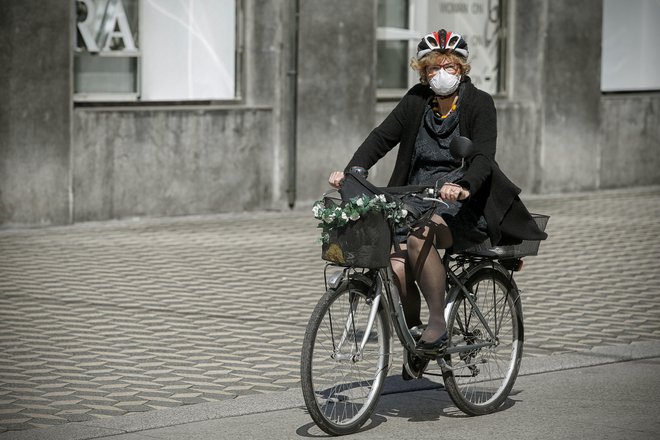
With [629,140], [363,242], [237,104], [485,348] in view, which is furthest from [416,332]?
[629,140]

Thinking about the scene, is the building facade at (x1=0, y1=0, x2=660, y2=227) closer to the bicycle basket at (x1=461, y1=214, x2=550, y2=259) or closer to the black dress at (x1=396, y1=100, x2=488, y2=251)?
the black dress at (x1=396, y1=100, x2=488, y2=251)

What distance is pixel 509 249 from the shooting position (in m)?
6.53

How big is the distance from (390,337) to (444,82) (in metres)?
1.16

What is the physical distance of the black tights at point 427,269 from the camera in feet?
20.2

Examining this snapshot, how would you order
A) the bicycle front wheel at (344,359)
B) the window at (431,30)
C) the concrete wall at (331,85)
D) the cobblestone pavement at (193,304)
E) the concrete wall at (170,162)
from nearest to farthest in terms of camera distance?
1. the bicycle front wheel at (344,359)
2. the cobblestone pavement at (193,304)
3. the concrete wall at (170,162)
4. the concrete wall at (331,85)
5. the window at (431,30)

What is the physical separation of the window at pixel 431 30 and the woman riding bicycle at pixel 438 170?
9420mm

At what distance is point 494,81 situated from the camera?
17172 millimetres

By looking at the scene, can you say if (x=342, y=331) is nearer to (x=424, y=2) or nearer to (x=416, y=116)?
(x=416, y=116)

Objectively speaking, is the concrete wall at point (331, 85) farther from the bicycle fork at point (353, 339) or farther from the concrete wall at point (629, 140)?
the bicycle fork at point (353, 339)

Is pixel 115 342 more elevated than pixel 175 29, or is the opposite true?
pixel 175 29

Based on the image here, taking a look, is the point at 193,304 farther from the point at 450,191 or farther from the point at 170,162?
the point at 170,162

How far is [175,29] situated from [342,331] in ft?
28.5

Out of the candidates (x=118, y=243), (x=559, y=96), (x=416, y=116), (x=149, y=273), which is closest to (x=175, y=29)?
(x=118, y=243)

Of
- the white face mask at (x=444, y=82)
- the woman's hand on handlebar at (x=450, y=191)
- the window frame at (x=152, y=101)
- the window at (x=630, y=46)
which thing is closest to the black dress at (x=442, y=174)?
the white face mask at (x=444, y=82)
